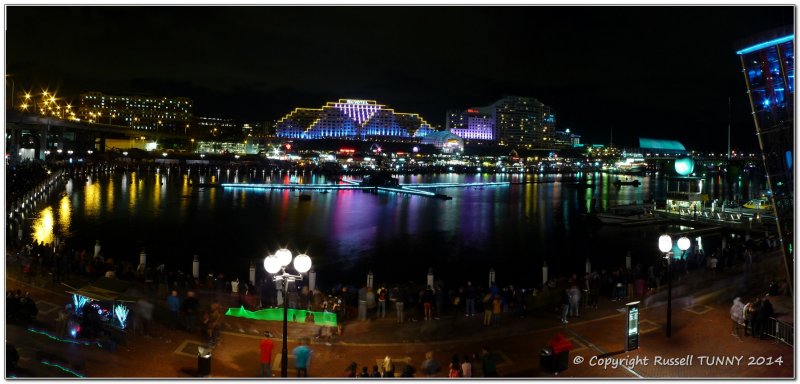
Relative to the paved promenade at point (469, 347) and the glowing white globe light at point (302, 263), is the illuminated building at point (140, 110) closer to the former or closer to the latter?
the paved promenade at point (469, 347)

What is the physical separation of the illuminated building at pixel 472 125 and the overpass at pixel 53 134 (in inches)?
3494

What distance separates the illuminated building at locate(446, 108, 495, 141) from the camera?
179m

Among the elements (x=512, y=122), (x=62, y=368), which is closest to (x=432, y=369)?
(x=62, y=368)

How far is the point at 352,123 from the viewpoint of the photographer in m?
166

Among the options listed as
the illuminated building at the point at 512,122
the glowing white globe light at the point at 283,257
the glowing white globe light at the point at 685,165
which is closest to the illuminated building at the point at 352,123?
the illuminated building at the point at 512,122

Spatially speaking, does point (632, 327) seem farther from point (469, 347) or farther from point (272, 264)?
point (272, 264)

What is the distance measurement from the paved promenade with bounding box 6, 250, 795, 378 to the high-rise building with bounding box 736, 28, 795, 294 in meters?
1.57

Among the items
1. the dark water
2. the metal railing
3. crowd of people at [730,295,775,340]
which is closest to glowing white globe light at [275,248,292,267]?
crowd of people at [730,295,775,340]

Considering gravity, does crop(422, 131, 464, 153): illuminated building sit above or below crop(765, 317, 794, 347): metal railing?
above

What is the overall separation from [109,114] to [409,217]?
421 feet

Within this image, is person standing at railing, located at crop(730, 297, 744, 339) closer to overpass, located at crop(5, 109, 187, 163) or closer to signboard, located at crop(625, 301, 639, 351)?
signboard, located at crop(625, 301, 639, 351)

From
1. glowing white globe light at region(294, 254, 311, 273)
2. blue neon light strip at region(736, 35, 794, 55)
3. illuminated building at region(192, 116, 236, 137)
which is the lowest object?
glowing white globe light at region(294, 254, 311, 273)

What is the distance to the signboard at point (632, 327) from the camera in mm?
7930

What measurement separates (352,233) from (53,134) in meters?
69.7
